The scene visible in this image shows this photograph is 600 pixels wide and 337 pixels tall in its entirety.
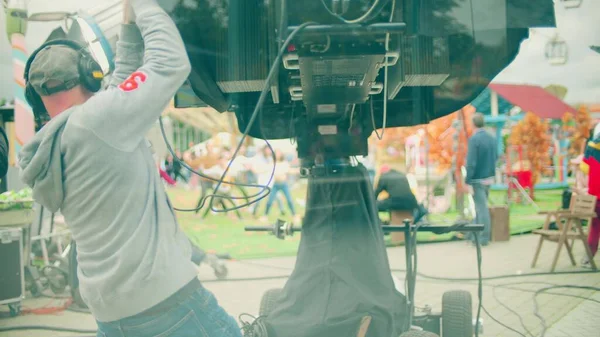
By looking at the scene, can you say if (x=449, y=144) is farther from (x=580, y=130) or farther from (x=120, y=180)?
(x=120, y=180)

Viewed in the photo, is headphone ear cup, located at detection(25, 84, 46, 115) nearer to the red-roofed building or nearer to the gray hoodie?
the gray hoodie

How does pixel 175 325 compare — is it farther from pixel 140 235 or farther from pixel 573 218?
pixel 573 218

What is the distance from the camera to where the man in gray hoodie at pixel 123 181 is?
158 centimetres

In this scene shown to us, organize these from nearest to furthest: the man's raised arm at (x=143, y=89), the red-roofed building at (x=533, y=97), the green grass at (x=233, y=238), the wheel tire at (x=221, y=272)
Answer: the man's raised arm at (x=143, y=89)
the red-roofed building at (x=533, y=97)
the wheel tire at (x=221, y=272)
the green grass at (x=233, y=238)

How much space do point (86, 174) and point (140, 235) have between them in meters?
0.23

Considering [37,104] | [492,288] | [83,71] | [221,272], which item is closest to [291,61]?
[83,71]

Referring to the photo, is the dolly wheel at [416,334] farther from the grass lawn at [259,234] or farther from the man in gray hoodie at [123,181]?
the grass lawn at [259,234]

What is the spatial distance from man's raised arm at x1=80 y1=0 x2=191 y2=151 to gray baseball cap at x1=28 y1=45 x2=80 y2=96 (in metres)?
0.14

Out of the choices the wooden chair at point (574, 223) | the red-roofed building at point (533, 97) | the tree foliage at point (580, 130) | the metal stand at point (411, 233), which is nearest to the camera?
the metal stand at point (411, 233)

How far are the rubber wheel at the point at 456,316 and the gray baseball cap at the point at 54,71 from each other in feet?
7.41


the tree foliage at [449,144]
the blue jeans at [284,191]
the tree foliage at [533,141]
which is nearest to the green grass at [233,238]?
the blue jeans at [284,191]

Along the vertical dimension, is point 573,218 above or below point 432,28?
below

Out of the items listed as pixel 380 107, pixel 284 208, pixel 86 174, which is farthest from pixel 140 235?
pixel 284 208

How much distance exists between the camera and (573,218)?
583 cm
